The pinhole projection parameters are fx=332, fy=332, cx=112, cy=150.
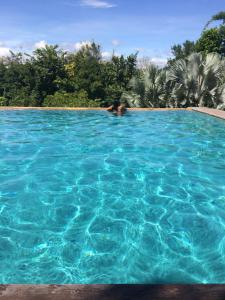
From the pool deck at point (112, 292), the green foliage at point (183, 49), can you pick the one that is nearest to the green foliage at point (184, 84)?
the green foliage at point (183, 49)

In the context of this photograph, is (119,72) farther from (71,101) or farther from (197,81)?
(197,81)

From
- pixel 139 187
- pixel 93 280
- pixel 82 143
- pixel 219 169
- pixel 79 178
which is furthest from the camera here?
pixel 82 143

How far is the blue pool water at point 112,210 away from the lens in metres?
3.83

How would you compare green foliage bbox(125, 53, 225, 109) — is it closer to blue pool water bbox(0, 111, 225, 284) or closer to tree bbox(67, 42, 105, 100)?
tree bbox(67, 42, 105, 100)

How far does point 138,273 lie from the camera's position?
3732 mm

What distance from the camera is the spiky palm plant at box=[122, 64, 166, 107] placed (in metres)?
21.0

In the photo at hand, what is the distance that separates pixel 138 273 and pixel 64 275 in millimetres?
826

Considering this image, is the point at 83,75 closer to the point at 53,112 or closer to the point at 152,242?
the point at 53,112

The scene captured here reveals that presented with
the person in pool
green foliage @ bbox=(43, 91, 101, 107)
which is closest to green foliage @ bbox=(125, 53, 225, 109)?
green foliage @ bbox=(43, 91, 101, 107)

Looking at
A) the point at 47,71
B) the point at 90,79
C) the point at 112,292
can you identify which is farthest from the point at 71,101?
the point at 112,292

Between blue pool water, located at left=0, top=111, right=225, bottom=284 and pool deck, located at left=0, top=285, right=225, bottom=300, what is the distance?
4.51 ft

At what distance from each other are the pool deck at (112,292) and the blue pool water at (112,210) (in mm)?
1376

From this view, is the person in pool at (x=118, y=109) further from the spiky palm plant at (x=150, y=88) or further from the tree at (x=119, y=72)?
the tree at (x=119, y=72)

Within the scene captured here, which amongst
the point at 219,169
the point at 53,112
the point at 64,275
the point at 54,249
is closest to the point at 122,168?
the point at 219,169
